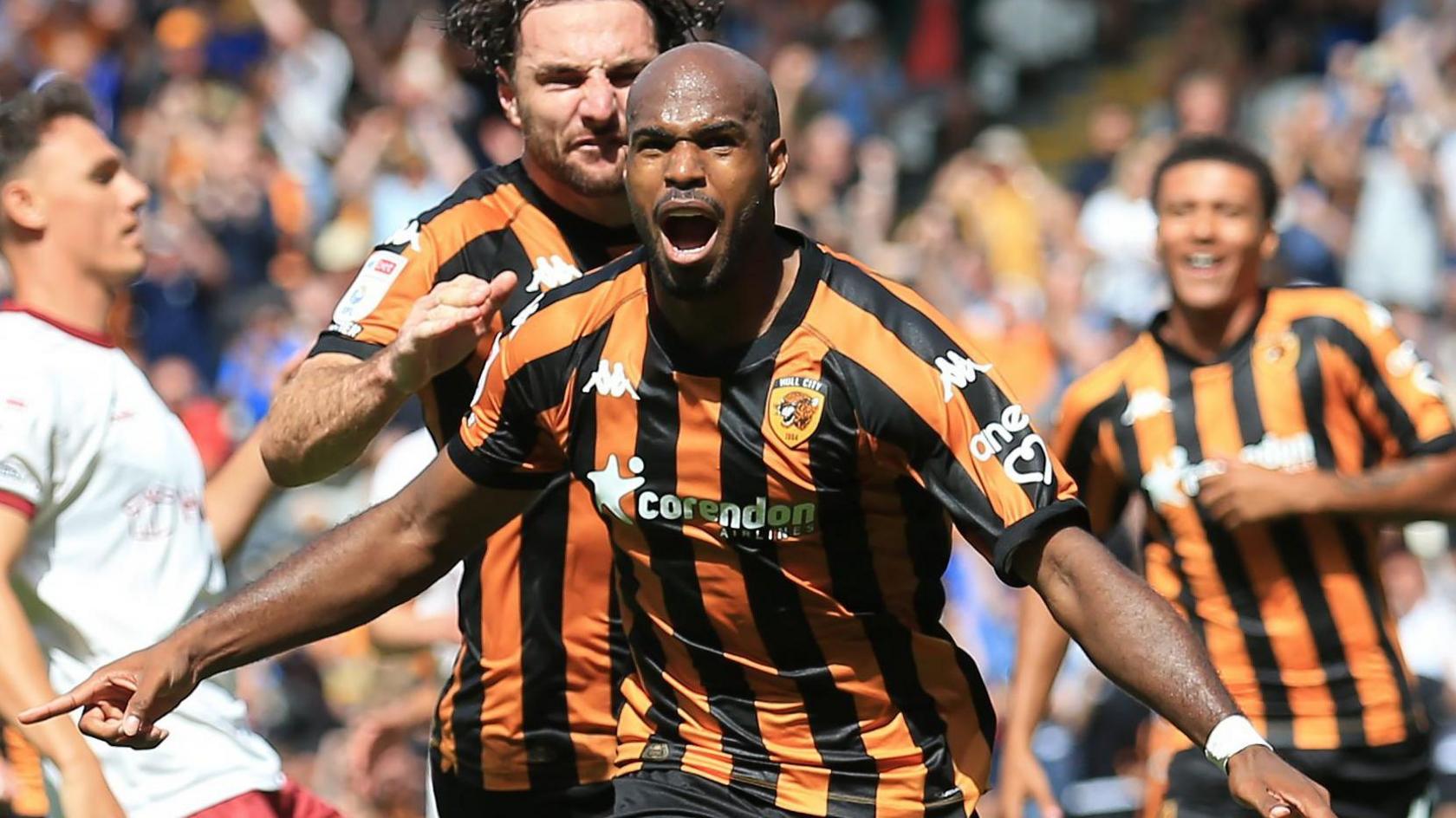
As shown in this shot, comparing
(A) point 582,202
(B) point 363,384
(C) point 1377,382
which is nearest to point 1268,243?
(C) point 1377,382

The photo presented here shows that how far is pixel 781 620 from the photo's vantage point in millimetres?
4559

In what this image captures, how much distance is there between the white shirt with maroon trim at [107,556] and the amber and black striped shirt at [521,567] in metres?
0.63

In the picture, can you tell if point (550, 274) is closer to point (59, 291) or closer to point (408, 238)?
point (408, 238)

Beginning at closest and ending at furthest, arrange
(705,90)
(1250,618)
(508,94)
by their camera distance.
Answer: (705,90)
(508,94)
(1250,618)

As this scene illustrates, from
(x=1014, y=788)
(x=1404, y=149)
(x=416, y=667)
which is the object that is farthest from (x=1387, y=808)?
(x=1404, y=149)

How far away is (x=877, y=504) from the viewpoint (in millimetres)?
4488

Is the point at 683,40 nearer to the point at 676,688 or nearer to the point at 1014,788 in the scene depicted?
the point at 676,688

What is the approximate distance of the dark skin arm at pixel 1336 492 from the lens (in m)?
6.12

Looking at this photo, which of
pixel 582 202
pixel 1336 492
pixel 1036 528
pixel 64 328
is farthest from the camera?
pixel 1336 492

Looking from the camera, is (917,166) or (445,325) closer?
(445,325)

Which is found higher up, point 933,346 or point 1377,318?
point 1377,318

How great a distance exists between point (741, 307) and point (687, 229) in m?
0.20

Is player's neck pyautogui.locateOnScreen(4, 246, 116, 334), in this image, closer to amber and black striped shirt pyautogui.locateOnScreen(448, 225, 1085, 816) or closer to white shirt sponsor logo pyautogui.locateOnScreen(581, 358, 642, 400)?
amber and black striped shirt pyautogui.locateOnScreen(448, 225, 1085, 816)

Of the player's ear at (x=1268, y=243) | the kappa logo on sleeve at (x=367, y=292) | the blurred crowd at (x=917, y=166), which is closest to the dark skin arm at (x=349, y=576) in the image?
the kappa logo on sleeve at (x=367, y=292)
